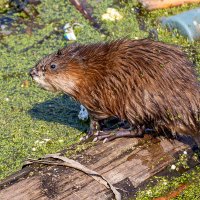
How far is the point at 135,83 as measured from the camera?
14.1 feet

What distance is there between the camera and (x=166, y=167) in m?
4.15


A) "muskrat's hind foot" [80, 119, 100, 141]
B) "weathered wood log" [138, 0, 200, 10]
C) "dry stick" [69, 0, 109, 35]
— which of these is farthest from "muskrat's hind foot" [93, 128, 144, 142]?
"weathered wood log" [138, 0, 200, 10]

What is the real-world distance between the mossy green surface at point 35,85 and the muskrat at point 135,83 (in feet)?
1.78

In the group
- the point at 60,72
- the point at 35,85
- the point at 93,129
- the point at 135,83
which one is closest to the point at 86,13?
the point at 35,85

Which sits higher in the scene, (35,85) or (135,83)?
(135,83)

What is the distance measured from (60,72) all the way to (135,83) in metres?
0.68

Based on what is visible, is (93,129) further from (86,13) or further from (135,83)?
(86,13)

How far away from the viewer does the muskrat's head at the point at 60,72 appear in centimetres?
462

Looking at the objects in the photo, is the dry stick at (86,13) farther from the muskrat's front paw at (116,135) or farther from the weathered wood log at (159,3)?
the muskrat's front paw at (116,135)

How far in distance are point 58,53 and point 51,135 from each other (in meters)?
0.71

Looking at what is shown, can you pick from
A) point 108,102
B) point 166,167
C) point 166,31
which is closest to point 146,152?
point 166,167

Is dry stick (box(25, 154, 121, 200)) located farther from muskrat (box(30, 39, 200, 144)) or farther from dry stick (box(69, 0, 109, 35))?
dry stick (box(69, 0, 109, 35))

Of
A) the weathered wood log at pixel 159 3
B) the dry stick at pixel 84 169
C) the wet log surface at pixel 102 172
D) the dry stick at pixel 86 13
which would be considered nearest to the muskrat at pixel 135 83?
the wet log surface at pixel 102 172

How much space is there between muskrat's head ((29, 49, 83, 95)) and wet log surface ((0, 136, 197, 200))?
1.93 ft
